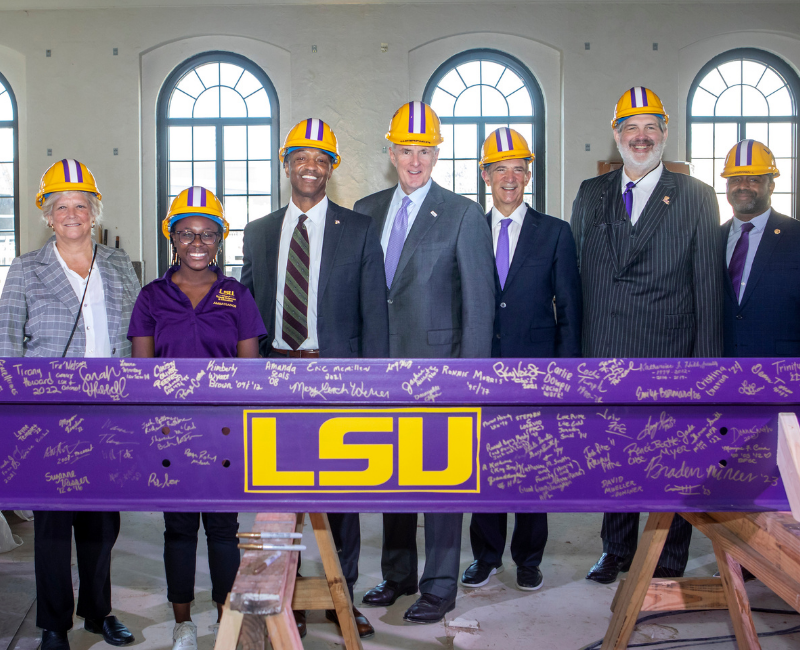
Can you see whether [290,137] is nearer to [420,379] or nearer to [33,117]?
[420,379]

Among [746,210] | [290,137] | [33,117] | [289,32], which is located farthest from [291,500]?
[33,117]

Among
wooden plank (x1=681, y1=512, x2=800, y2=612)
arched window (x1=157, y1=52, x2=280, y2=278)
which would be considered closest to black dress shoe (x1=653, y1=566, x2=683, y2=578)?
wooden plank (x1=681, y1=512, x2=800, y2=612)

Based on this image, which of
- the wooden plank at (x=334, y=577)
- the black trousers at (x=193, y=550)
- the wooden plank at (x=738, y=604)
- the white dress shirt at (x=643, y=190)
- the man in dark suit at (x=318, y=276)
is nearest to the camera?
the wooden plank at (x=334, y=577)

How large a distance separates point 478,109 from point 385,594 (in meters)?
5.70

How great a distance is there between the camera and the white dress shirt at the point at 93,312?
84.0 inches

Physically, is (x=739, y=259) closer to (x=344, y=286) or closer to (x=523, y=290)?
(x=523, y=290)

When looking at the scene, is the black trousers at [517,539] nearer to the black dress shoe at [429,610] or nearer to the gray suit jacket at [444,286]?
the black dress shoe at [429,610]

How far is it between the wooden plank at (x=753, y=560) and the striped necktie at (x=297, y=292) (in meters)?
1.30

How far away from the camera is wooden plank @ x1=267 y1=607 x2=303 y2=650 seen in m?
1.06

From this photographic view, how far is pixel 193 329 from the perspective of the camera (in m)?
1.97

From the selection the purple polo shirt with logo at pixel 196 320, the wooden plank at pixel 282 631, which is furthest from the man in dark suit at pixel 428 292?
the wooden plank at pixel 282 631

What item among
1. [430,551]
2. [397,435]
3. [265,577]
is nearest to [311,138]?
[397,435]

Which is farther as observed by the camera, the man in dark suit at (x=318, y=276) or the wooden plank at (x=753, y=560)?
the man in dark suit at (x=318, y=276)

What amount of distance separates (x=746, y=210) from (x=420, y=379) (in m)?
2.30
